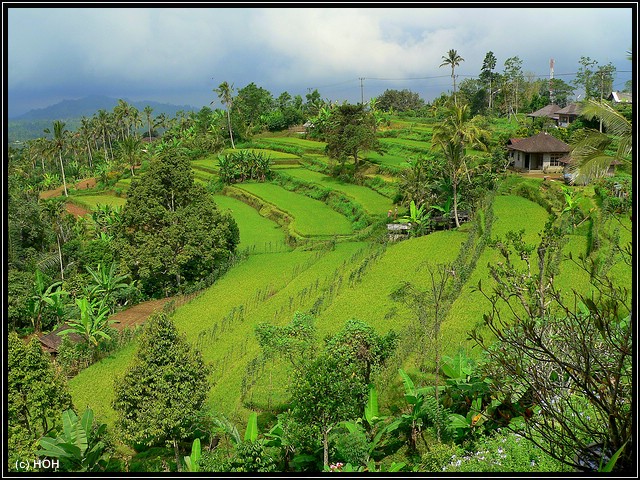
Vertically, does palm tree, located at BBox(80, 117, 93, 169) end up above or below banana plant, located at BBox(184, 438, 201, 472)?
above

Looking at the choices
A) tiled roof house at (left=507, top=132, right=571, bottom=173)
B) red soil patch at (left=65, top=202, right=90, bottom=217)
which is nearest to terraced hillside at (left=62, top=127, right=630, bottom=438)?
tiled roof house at (left=507, top=132, right=571, bottom=173)

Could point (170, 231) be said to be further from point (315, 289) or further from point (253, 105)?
point (253, 105)

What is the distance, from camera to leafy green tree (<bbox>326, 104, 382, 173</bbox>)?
32.4 m

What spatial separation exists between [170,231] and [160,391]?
11.9 metres

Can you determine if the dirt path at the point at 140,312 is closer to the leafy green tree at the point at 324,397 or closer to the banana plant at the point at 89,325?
the banana plant at the point at 89,325

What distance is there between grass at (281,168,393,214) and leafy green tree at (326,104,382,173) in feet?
5.27

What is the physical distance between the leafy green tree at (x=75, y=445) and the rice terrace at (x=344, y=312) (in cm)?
3

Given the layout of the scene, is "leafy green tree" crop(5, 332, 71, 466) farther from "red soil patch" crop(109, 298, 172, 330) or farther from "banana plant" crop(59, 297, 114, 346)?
"red soil patch" crop(109, 298, 172, 330)

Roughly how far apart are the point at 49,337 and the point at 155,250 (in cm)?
506

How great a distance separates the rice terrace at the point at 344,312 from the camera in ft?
21.6
